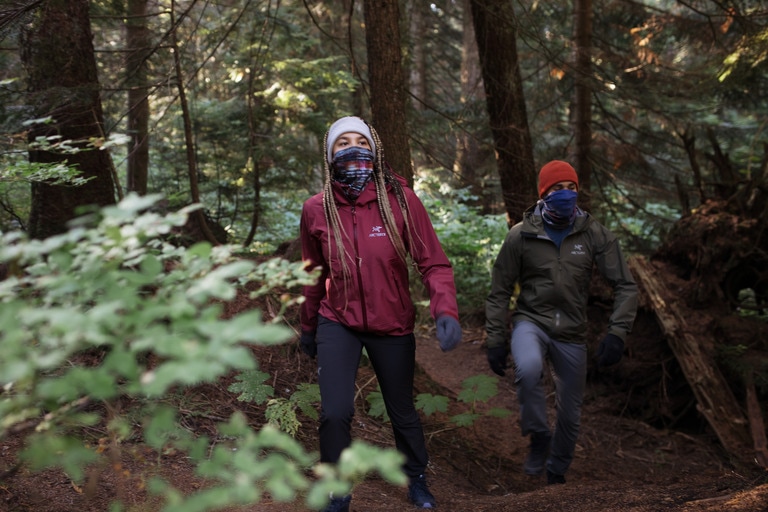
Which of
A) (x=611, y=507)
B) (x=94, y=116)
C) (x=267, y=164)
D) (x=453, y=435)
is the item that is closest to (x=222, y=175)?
(x=267, y=164)

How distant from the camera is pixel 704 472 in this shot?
6.53 m

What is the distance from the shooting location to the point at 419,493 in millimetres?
4469

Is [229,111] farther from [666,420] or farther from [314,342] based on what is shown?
[666,420]

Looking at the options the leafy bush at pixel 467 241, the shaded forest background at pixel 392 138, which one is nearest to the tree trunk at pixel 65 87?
the shaded forest background at pixel 392 138

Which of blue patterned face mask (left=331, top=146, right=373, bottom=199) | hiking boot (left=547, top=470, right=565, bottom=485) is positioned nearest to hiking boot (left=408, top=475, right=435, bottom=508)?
hiking boot (left=547, top=470, right=565, bottom=485)

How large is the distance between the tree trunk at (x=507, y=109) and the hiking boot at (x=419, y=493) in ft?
15.8

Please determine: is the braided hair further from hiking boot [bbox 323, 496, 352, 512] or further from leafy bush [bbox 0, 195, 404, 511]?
leafy bush [bbox 0, 195, 404, 511]

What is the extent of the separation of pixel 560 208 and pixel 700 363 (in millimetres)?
3452

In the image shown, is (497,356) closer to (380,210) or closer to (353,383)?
(353,383)

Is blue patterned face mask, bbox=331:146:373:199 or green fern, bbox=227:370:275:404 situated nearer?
blue patterned face mask, bbox=331:146:373:199

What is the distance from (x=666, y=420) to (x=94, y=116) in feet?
23.4

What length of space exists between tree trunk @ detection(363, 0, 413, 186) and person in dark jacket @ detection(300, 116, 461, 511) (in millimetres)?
1698

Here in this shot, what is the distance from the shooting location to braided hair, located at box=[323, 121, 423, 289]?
414 centimetres

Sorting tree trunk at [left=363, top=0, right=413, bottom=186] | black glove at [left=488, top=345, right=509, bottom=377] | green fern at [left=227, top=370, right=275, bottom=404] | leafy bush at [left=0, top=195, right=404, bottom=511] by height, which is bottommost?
green fern at [left=227, top=370, right=275, bottom=404]
